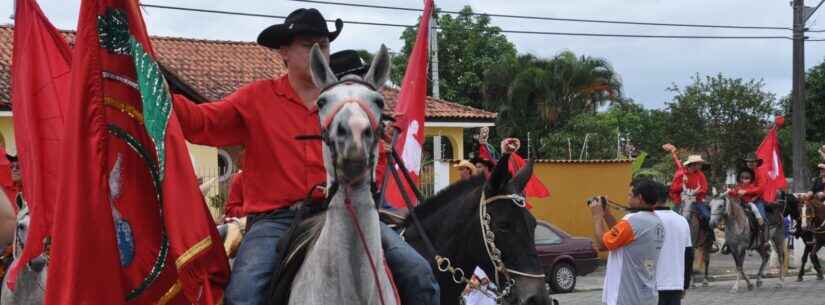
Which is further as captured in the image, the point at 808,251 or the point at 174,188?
the point at 808,251

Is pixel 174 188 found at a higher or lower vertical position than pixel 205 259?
higher

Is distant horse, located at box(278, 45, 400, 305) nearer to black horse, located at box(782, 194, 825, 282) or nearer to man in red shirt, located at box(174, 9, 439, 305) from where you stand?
man in red shirt, located at box(174, 9, 439, 305)

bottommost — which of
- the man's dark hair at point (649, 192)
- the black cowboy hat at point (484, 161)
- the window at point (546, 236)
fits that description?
the window at point (546, 236)

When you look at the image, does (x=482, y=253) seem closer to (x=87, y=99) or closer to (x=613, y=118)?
(x=87, y=99)

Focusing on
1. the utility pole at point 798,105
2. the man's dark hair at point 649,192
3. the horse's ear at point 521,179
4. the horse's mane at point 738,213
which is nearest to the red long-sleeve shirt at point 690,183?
the horse's mane at point 738,213

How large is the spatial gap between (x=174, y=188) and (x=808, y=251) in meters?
21.0

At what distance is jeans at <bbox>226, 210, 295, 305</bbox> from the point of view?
575 cm

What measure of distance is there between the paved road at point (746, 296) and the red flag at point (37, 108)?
12.3 metres

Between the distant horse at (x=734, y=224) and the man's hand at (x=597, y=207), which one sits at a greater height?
the man's hand at (x=597, y=207)

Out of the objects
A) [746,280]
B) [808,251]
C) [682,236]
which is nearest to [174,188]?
[682,236]

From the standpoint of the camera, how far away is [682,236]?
400 inches

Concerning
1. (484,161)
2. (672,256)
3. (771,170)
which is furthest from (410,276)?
(771,170)

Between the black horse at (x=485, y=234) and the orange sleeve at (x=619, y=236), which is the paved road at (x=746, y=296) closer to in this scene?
the orange sleeve at (x=619, y=236)

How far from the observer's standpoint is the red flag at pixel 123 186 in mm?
5340
